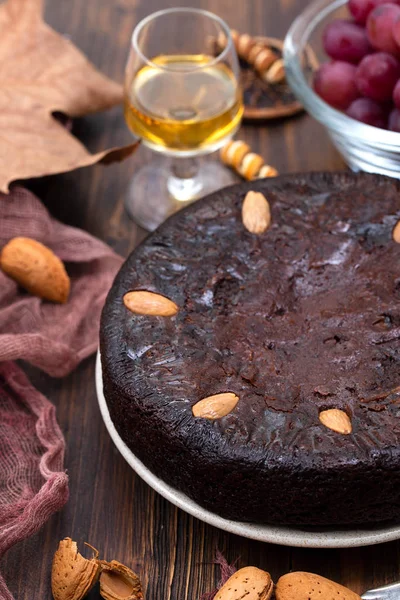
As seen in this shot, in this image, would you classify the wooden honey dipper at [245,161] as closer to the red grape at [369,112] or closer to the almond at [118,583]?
the red grape at [369,112]

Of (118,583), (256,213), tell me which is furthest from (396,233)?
(118,583)

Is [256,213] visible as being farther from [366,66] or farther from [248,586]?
[248,586]

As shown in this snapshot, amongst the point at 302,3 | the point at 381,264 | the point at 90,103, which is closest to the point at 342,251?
the point at 381,264

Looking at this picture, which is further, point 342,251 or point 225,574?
point 342,251

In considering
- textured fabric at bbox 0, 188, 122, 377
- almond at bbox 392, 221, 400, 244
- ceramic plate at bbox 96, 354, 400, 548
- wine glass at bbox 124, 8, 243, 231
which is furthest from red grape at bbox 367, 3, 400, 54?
ceramic plate at bbox 96, 354, 400, 548

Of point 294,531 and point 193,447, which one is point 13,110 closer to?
point 193,447
